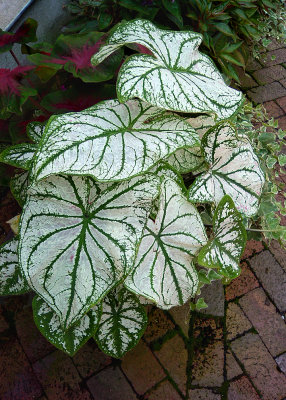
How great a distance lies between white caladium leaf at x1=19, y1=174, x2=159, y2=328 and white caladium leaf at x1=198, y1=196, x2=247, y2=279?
9.2 inches

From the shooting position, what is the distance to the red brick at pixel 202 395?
1655 millimetres

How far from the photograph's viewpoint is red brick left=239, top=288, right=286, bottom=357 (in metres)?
1.82

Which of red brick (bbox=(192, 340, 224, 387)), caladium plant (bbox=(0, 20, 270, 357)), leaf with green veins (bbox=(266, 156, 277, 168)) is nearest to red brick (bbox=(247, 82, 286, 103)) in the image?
leaf with green veins (bbox=(266, 156, 277, 168))

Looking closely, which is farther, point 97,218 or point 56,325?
point 56,325

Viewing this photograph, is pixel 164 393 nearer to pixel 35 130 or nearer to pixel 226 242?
pixel 226 242

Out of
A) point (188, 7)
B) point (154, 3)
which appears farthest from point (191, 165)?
point (188, 7)

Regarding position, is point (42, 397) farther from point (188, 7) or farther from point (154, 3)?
point (188, 7)

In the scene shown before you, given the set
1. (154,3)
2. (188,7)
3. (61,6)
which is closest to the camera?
(154,3)

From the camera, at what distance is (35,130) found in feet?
4.83

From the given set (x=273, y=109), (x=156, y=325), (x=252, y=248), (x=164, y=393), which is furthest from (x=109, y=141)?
(x=273, y=109)

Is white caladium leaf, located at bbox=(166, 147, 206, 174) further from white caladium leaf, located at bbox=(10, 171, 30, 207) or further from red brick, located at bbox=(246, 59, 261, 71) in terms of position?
red brick, located at bbox=(246, 59, 261, 71)

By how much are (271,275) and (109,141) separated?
4.40ft

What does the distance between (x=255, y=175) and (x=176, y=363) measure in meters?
0.98

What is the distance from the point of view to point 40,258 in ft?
3.69
